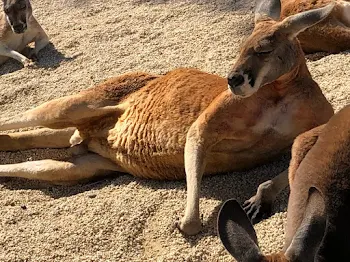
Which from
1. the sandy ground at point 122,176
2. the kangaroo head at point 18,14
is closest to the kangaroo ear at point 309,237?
the sandy ground at point 122,176

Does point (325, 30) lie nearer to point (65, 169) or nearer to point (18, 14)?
point (65, 169)

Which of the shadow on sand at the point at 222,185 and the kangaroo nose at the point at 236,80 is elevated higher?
the kangaroo nose at the point at 236,80

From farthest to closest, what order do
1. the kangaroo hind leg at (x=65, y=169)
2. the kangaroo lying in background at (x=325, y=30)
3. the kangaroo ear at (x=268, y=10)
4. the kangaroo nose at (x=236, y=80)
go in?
the kangaroo lying in background at (x=325, y=30), the kangaroo hind leg at (x=65, y=169), the kangaroo ear at (x=268, y=10), the kangaroo nose at (x=236, y=80)

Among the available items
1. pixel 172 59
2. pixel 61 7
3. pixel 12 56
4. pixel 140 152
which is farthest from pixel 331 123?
pixel 61 7

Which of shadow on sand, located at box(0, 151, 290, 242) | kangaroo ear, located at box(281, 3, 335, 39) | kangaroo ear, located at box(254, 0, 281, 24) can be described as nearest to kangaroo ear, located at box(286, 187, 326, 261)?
shadow on sand, located at box(0, 151, 290, 242)

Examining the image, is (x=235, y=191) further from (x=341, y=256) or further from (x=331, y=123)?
(x=341, y=256)

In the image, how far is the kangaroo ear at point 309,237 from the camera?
2.60 metres

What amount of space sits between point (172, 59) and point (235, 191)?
222 centimetres

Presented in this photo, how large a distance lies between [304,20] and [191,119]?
0.90 m

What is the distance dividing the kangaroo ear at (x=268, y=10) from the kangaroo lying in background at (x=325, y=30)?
1.27 meters

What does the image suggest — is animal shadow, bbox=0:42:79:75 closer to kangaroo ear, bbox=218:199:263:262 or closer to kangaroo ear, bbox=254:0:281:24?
kangaroo ear, bbox=254:0:281:24

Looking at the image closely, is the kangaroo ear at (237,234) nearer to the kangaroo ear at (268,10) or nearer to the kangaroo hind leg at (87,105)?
the kangaroo ear at (268,10)

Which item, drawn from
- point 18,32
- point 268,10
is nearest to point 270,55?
point 268,10

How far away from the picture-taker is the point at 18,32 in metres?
7.34
